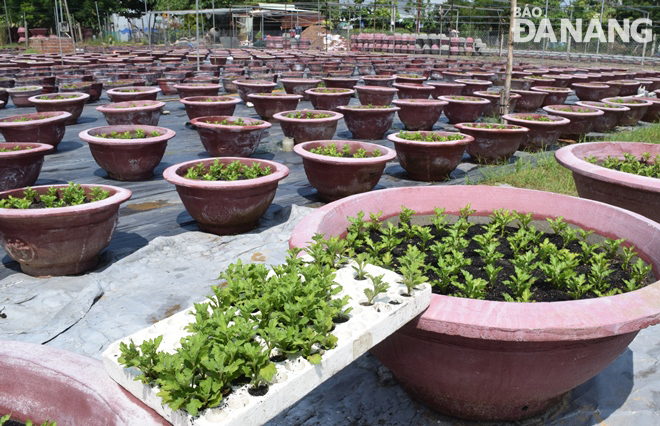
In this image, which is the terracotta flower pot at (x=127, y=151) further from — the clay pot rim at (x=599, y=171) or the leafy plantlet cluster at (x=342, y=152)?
the clay pot rim at (x=599, y=171)

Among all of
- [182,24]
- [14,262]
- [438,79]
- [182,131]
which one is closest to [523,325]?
[14,262]

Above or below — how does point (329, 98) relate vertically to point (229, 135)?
above

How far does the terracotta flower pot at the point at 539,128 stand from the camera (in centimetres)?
850

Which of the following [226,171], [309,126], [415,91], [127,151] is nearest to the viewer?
[226,171]

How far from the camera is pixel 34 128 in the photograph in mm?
7742

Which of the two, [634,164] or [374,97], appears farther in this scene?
[374,97]

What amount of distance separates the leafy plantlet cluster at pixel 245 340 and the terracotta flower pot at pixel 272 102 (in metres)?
8.63

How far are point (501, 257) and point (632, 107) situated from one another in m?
9.52

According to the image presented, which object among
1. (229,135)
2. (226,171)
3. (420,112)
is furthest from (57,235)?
(420,112)

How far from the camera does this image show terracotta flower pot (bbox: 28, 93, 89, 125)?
382 inches

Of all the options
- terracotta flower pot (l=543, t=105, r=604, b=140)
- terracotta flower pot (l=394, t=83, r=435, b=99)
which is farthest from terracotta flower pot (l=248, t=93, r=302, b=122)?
terracotta flower pot (l=543, t=105, r=604, b=140)

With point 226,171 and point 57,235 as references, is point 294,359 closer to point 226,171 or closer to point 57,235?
point 57,235

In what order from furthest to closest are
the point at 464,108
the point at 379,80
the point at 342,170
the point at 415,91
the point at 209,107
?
the point at 379,80 < the point at 415,91 < the point at 464,108 < the point at 209,107 < the point at 342,170

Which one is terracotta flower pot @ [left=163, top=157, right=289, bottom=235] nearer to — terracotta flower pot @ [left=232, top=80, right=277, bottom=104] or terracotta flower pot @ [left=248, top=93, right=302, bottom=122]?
terracotta flower pot @ [left=248, top=93, right=302, bottom=122]
